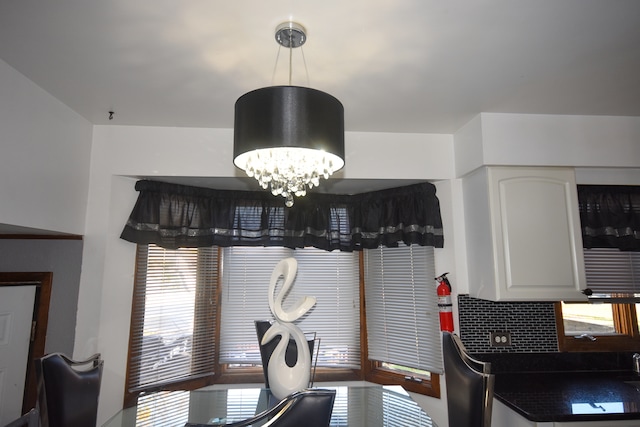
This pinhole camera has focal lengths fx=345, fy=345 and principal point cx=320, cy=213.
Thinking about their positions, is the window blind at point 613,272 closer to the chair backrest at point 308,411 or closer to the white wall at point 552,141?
the white wall at point 552,141

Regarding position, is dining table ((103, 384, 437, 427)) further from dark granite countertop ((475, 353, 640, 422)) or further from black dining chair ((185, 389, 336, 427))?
black dining chair ((185, 389, 336, 427))

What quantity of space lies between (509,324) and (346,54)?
202 cm

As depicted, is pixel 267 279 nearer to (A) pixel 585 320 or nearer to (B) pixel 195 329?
(B) pixel 195 329

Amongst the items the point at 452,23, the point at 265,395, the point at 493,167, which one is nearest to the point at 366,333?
the point at 265,395

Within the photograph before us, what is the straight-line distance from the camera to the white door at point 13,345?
1.95 m

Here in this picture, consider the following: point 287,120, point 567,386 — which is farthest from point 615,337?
point 287,120

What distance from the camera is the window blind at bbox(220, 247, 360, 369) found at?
2623 millimetres

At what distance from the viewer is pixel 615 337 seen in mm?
2369

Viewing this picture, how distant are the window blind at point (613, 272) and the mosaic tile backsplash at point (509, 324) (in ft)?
1.26

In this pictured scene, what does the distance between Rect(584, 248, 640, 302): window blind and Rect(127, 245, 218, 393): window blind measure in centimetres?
270

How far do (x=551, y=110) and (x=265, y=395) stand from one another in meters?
2.39

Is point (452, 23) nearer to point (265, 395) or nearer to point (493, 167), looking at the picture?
point (493, 167)

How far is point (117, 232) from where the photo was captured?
2227 millimetres

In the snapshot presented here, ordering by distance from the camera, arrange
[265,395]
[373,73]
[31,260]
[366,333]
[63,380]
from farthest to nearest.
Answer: [366,333] < [31,260] < [265,395] < [373,73] < [63,380]
